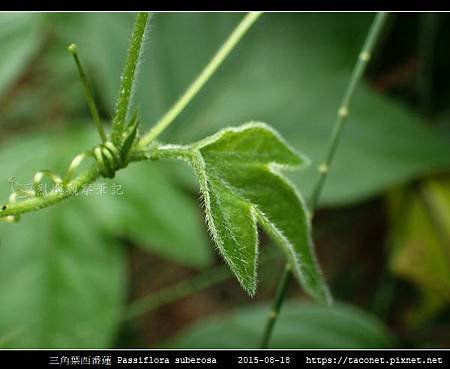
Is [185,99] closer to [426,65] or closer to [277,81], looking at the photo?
[277,81]

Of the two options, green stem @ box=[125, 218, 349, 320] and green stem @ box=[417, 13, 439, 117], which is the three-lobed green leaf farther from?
green stem @ box=[417, 13, 439, 117]

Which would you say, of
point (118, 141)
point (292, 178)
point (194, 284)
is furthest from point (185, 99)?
point (194, 284)

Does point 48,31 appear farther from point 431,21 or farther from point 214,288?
point 431,21

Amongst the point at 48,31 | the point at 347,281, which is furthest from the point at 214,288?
the point at 48,31

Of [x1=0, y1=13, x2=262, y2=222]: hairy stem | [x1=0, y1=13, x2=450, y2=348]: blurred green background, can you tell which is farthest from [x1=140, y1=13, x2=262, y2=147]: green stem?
[x1=0, y1=13, x2=450, y2=348]: blurred green background

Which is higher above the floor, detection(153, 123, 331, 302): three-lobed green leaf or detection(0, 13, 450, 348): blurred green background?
detection(153, 123, 331, 302): three-lobed green leaf

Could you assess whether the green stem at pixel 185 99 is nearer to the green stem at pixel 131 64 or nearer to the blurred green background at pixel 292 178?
the green stem at pixel 131 64
